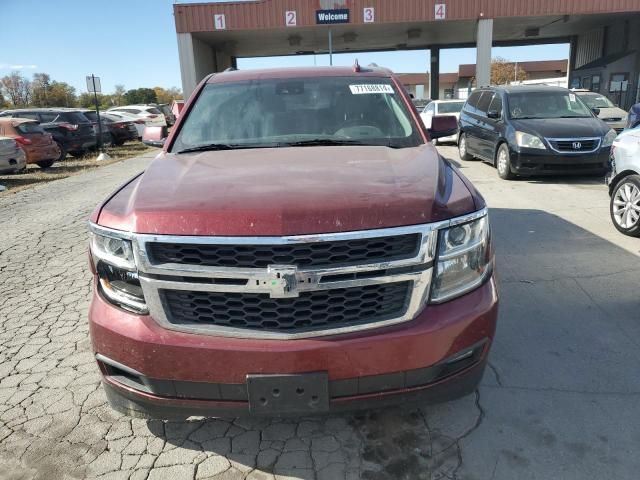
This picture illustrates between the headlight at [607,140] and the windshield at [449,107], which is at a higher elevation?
the windshield at [449,107]

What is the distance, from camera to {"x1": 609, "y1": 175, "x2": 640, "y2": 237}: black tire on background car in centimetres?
552

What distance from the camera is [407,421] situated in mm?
2637

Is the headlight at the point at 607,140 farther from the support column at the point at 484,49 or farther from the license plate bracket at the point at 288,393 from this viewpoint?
the support column at the point at 484,49

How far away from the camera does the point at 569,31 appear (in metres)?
34.5

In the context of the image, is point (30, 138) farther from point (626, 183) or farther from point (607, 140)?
point (626, 183)

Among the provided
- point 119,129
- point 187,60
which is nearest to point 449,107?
point 119,129

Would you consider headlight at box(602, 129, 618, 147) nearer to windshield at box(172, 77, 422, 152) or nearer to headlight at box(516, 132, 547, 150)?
headlight at box(516, 132, 547, 150)

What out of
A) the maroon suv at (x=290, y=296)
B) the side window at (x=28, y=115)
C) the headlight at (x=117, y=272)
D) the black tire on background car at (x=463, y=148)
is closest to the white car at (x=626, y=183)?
the maroon suv at (x=290, y=296)

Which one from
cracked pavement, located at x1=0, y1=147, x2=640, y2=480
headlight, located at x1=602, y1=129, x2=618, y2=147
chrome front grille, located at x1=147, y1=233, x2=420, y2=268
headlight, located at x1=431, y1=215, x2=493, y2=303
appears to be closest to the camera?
chrome front grille, located at x1=147, y1=233, x2=420, y2=268

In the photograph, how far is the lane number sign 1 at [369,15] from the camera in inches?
971

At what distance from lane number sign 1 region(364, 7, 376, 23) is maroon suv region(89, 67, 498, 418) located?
24989 mm

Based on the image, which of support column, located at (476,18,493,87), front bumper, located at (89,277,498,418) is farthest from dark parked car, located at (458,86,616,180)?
support column, located at (476,18,493,87)

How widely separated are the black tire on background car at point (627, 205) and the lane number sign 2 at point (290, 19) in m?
22.2

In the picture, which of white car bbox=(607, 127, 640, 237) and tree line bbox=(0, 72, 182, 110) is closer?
white car bbox=(607, 127, 640, 237)
